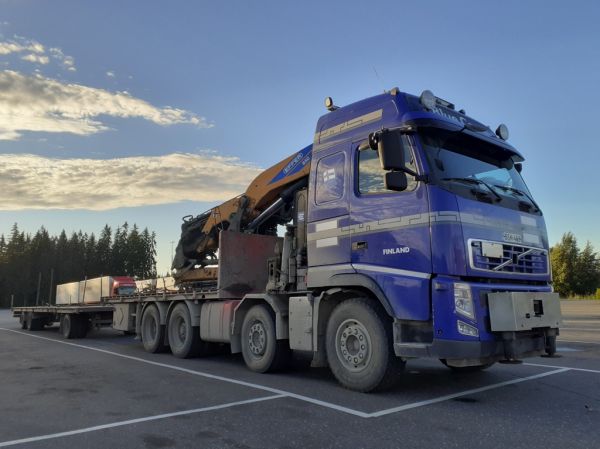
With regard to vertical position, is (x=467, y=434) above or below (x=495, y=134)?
below

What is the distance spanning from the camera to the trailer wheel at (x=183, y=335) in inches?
414

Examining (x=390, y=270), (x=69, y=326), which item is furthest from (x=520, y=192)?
(x=69, y=326)

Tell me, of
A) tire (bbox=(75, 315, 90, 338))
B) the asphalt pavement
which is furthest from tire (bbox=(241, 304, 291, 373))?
tire (bbox=(75, 315, 90, 338))

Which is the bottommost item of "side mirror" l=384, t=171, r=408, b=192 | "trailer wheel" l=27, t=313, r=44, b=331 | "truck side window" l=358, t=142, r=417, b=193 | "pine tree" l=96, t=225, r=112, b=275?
"trailer wheel" l=27, t=313, r=44, b=331

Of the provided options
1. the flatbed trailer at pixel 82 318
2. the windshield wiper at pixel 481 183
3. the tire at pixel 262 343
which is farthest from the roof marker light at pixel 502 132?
the flatbed trailer at pixel 82 318

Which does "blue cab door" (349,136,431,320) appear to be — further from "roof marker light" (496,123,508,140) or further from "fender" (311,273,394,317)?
"roof marker light" (496,123,508,140)

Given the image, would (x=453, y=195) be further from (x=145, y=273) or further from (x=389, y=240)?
(x=145, y=273)

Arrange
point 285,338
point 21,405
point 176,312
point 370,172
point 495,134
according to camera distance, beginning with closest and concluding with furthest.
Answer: point 21,405 < point 370,172 < point 495,134 < point 285,338 < point 176,312

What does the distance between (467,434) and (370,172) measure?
3.42 metres

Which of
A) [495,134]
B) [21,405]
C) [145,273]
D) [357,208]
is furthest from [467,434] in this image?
[145,273]

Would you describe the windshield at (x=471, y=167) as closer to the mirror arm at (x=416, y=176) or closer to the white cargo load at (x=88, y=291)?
the mirror arm at (x=416, y=176)

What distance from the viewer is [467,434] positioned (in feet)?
14.8

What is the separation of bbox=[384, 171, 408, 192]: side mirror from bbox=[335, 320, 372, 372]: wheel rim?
1.79 m

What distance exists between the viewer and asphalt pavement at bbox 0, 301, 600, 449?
14.6 ft
